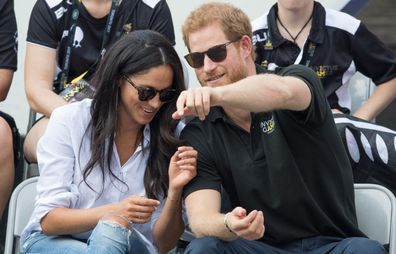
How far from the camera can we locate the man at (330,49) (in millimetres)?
4977

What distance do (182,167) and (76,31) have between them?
4.11 ft

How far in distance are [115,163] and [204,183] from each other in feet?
1.32

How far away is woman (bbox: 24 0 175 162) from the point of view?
489 centimetres

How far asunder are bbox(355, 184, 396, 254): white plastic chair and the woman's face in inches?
35.7

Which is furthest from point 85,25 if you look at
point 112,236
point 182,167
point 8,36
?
point 112,236

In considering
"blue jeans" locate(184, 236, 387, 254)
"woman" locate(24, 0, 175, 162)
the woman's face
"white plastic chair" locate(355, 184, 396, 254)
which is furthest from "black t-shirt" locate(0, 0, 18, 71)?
"white plastic chair" locate(355, 184, 396, 254)

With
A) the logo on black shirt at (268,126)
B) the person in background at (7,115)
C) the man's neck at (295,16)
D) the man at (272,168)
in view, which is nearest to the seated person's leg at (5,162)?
the person in background at (7,115)

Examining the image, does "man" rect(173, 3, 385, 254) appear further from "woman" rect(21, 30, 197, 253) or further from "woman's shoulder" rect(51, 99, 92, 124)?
"woman's shoulder" rect(51, 99, 92, 124)

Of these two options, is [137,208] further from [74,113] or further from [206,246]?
[74,113]

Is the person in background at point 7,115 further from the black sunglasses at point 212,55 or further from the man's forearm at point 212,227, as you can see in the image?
the man's forearm at point 212,227

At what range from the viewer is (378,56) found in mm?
5008

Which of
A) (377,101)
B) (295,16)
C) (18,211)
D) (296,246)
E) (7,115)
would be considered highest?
(295,16)

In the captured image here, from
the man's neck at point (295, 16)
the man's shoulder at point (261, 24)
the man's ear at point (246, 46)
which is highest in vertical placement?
the man's ear at point (246, 46)

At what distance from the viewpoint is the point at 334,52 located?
4.96m
